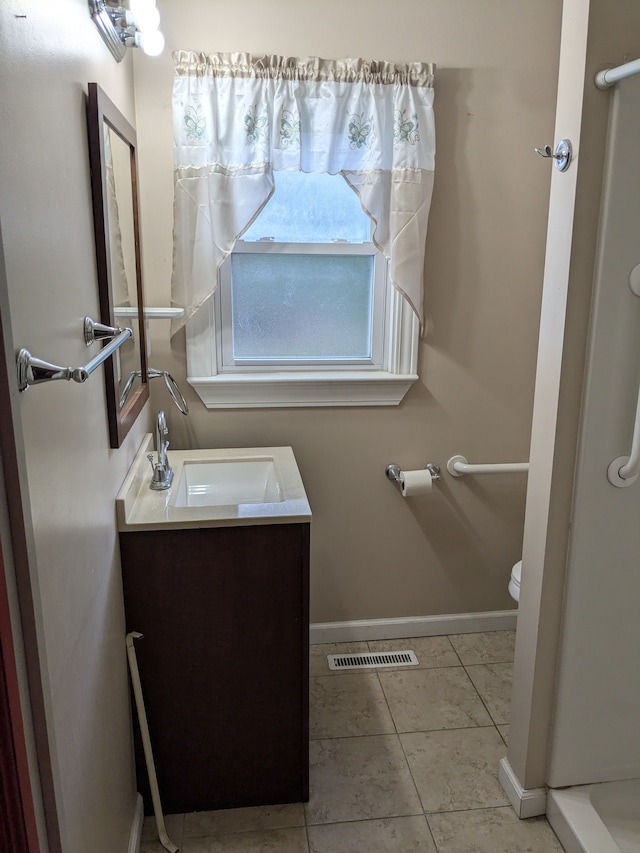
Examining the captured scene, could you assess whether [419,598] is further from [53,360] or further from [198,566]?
[53,360]

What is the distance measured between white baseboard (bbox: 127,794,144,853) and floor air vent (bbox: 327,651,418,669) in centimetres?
84

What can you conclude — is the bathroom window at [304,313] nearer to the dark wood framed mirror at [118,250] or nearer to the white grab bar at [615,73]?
the dark wood framed mirror at [118,250]

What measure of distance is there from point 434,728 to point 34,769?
1.48m

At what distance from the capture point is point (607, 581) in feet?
5.23

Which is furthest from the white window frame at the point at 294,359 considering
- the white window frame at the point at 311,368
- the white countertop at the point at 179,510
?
the white countertop at the point at 179,510

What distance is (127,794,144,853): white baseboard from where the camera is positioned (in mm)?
1549

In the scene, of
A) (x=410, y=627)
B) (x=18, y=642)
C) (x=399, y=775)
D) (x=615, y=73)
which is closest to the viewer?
(x=18, y=642)

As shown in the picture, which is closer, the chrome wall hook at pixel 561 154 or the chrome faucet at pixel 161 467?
the chrome wall hook at pixel 561 154

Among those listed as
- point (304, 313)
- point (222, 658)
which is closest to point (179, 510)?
point (222, 658)

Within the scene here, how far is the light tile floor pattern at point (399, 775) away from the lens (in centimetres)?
166

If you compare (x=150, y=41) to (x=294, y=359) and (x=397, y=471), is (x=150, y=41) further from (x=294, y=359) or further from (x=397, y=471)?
(x=397, y=471)

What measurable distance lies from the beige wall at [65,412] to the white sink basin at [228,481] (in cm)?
56

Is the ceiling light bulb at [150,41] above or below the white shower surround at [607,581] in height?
above

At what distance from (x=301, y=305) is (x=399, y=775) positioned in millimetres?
1514
